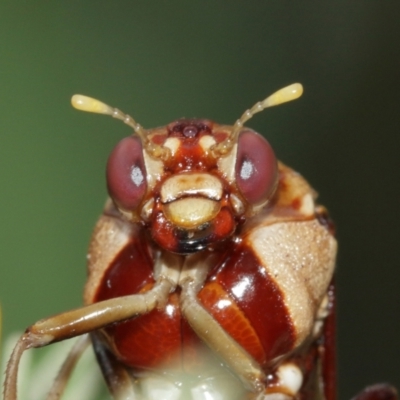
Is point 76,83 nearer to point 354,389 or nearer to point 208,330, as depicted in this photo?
point 354,389

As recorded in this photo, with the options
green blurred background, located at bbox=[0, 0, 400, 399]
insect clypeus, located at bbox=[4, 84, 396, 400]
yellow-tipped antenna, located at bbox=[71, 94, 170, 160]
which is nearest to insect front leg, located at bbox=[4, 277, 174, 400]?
insect clypeus, located at bbox=[4, 84, 396, 400]

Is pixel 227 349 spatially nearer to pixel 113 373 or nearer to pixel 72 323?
pixel 72 323

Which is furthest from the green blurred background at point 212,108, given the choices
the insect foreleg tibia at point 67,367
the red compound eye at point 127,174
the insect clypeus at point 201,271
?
the red compound eye at point 127,174

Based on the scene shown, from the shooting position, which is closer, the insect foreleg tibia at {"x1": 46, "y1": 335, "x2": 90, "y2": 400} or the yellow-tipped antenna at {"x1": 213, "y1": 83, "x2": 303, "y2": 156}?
the yellow-tipped antenna at {"x1": 213, "y1": 83, "x2": 303, "y2": 156}

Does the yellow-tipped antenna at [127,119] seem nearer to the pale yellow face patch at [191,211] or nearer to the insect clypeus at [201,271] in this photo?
the insect clypeus at [201,271]

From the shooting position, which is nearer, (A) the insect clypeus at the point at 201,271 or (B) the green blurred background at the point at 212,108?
(A) the insect clypeus at the point at 201,271

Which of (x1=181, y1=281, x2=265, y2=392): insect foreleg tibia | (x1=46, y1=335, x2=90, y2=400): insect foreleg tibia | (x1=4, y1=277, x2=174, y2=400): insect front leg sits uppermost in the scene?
(x1=4, y1=277, x2=174, y2=400): insect front leg

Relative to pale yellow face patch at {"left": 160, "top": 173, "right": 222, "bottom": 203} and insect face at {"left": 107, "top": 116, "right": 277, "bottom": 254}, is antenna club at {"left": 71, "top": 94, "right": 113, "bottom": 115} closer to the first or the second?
insect face at {"left": 107, "top": 116, "right": 277, "bottom": 254}
